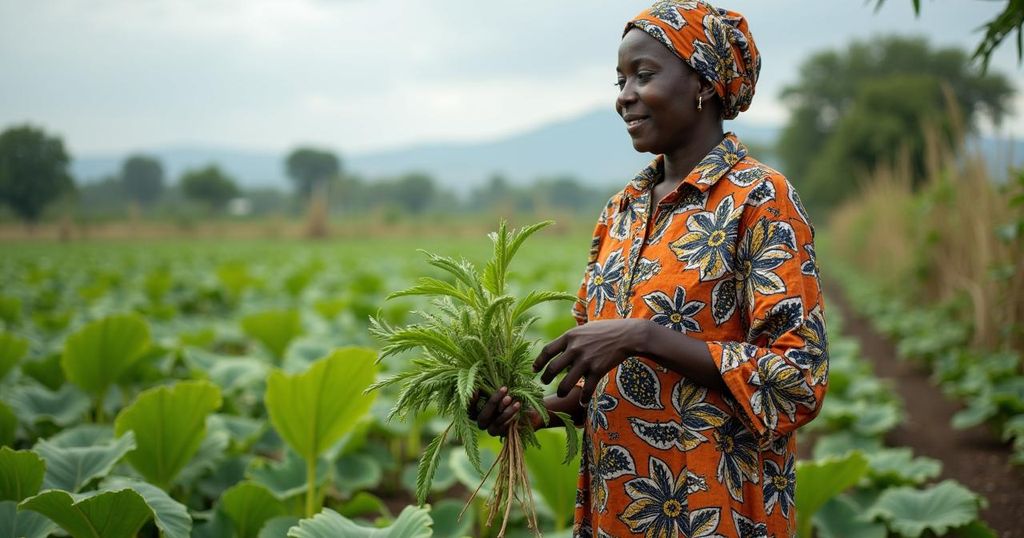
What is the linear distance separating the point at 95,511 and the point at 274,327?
11.6ft

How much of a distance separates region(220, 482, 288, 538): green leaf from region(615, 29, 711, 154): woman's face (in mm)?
1944

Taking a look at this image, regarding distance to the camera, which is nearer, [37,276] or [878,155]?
[37,276]

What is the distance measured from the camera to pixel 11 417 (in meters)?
3.33

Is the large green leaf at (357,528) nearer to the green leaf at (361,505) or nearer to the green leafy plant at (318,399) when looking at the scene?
the green leafy plant at (318,399)

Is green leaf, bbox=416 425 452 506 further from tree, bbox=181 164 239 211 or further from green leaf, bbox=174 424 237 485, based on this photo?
tree, bbox=181 164 239 211

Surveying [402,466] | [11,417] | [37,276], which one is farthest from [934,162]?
[37,276]

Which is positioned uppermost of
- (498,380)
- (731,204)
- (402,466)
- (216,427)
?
(731,204)

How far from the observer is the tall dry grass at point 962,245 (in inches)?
217

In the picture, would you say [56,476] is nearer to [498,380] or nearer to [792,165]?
[498,380]

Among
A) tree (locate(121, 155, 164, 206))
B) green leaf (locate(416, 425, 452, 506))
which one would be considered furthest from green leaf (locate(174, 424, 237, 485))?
tree (locate(121, 155, 164, 206))

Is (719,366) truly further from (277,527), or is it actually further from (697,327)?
(277,527)

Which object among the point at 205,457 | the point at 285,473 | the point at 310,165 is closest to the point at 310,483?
the point at 285,473

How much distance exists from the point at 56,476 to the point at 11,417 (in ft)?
2.87

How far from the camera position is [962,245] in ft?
23.6
